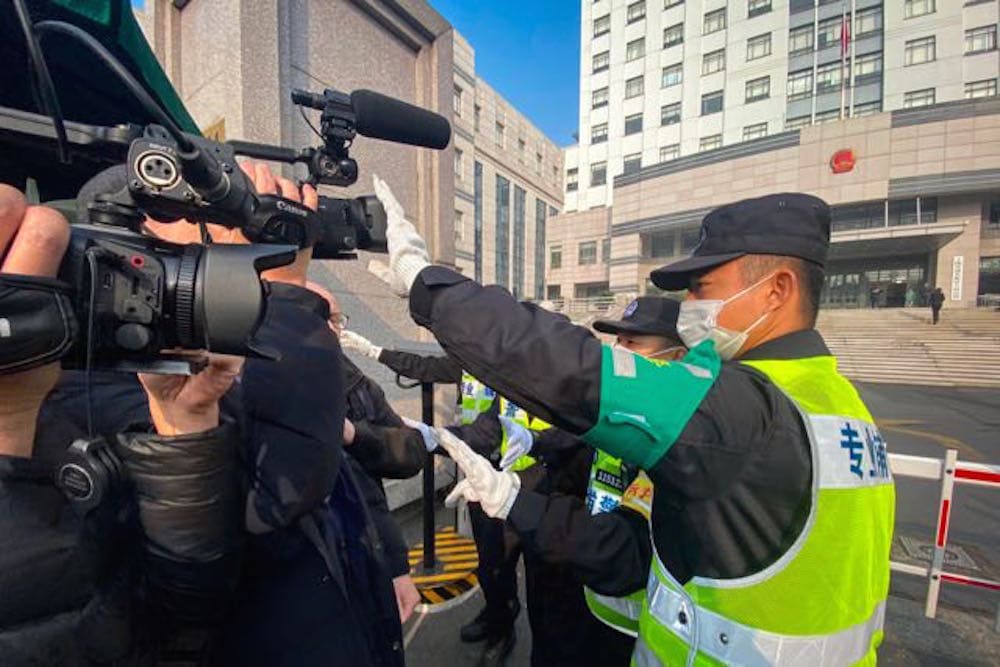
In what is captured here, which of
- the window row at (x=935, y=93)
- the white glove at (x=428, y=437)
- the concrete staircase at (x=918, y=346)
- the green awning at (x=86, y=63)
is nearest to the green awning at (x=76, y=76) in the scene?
the green awning at (x=86, y=63)

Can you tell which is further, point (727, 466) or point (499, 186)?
point (499, 186)

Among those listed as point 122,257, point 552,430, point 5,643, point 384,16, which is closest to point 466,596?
point 552,430

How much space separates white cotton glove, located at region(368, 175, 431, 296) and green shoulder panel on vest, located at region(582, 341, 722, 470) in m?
0.58

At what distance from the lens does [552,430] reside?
8.08 feet

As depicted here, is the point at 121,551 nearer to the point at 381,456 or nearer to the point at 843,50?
the point at 381,456

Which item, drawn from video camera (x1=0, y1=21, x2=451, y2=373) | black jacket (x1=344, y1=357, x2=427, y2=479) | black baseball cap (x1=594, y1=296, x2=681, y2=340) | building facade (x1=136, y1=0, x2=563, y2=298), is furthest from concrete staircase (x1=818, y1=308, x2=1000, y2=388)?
video camera (x1=0, y1=21, x2=451, y2=373)

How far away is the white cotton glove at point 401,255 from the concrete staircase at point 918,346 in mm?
17481

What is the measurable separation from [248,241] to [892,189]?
101 feet

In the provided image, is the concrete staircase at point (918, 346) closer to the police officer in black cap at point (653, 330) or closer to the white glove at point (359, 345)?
the police officer in black cap at point (653, 330)

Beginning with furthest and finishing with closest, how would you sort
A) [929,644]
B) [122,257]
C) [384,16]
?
[384,16] < [929,644] < [122,257]

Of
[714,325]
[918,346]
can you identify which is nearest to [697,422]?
[714,325]

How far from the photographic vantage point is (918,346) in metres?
16.2

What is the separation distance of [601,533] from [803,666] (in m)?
0.53

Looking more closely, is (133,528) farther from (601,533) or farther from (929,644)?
(929,644)
